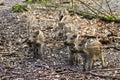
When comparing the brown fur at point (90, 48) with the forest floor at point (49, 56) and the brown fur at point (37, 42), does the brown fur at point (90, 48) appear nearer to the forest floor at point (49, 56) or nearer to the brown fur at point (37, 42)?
the forest floor at point (49, 56)

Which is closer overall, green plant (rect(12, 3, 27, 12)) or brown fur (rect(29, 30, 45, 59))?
brown fur (rect(29, 30, 45, 59))

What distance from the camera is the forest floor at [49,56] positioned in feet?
31.3

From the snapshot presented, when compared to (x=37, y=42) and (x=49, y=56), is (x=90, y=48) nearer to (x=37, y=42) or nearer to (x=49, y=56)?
(x=37, y=42)

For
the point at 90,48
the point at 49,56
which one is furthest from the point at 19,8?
the point at 90,48

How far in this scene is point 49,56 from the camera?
11203mm

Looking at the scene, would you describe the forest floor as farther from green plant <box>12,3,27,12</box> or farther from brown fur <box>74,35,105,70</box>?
green plant <box>12,3,27,12</box>

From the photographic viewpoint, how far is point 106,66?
9.95 meters

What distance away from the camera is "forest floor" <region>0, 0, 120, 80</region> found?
9.54m

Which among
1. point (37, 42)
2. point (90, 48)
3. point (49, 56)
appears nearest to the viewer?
point (90, 48)

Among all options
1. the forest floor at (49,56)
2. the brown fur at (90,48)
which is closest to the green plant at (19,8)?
the forest floor at (49,56)

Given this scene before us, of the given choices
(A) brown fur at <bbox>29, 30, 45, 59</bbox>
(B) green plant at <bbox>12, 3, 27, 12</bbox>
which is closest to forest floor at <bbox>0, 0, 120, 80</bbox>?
(A) brown fur at <bbox>29, 30, 45, 59</bbox>

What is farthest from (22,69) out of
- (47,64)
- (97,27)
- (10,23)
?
(10,23)

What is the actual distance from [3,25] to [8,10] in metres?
3.44

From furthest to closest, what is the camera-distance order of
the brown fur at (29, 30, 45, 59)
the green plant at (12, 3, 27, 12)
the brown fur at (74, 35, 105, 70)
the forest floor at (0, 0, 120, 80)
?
1. the green plant at (12, 3, 27, 12)
2. the brown fur at (29, 30, 45, 59)
3. the forest floor at (0, 0, 120, 80)
4. the brown fur at (74, 35, 105, 70)
